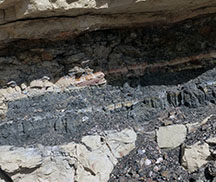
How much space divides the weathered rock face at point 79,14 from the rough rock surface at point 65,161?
1.52 m

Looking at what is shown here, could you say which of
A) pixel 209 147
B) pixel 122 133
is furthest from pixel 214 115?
pixel 122 133

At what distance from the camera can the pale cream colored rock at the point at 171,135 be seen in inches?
132

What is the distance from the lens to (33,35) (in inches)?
139

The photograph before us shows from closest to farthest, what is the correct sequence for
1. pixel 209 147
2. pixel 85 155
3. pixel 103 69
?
pixel 209 147, pixel 85 155, pixel 103 69

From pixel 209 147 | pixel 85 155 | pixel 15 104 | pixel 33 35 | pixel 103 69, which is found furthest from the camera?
pixel 103 69

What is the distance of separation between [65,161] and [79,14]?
1.90 metres

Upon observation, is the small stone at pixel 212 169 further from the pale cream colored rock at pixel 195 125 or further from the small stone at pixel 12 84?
the small stone at pixel 12 84

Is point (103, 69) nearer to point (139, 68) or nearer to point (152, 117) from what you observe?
point (139, 68)

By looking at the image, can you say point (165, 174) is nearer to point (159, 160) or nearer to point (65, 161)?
point (159, 160)

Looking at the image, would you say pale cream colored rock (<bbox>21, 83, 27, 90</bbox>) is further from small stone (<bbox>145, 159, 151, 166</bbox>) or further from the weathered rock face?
small stone (<bbox>145, 159, 151, 166</bbox>)

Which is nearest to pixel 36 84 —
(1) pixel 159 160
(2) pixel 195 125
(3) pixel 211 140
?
(1) pixel 159 160

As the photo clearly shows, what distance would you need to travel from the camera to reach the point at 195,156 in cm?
298

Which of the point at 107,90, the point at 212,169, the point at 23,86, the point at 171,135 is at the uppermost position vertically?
the point at 23,86

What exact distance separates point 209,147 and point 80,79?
2.04 metres
